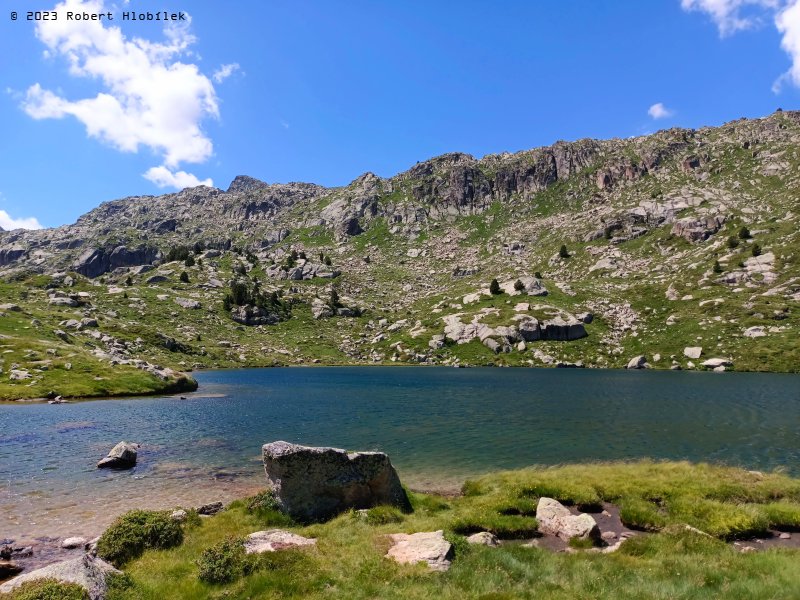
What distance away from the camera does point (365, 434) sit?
167ft

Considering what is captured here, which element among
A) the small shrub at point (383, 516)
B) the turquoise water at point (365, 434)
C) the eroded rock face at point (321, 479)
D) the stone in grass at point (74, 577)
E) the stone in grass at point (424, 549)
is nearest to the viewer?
the stone in grass at point (74, 577)

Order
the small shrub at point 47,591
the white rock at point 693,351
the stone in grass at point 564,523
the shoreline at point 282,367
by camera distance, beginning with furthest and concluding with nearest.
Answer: the white rock at point 693,351 → the shoreline at point 282,367 → the stone in grass at point 564,523 → the small shrub at point 47,591

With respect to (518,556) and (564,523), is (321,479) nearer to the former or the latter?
(518,556)

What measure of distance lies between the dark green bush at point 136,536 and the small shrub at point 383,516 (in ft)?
29.5

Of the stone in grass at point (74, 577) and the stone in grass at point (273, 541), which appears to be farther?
the stone in grass at point (273, 541)

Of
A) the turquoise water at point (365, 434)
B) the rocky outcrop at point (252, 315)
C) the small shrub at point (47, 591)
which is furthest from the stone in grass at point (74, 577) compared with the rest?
the rocky outcrop at point (252, 315)

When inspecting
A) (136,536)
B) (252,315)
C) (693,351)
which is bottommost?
(136,536)

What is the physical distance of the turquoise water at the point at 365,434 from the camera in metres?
30.9

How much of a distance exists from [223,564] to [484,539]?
1110 cm

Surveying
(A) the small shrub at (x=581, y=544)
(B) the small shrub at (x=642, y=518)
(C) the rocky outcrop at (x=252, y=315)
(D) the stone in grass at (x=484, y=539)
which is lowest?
(B) the small shrub at (x=642, y=518)

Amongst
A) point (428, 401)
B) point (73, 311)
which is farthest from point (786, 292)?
point (73, 311)

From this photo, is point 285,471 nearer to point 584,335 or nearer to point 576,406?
point 576,406

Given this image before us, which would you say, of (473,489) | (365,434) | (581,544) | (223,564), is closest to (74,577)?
Answer: (223,564)

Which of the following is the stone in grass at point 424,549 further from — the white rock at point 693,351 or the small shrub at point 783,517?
the white rock at point 693,351
